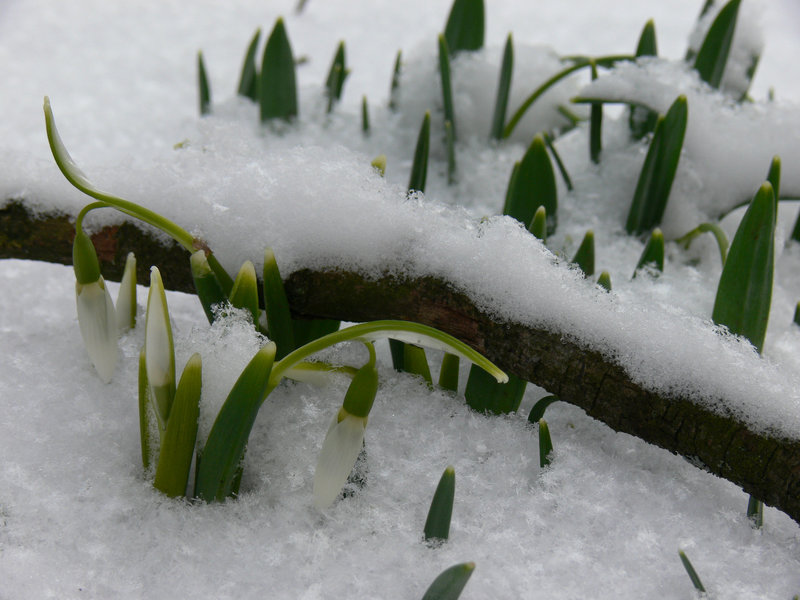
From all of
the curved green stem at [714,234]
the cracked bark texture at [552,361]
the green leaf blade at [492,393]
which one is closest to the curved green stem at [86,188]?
the cracked bark texture at [552,361]

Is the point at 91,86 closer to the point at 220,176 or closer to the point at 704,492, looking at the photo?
the point at 220,176

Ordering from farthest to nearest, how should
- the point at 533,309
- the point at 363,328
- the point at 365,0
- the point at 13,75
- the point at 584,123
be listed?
1. the point at 365,0
2. the point at 13,75
3. the point at 584,123
4. the point at 533,309
5. the point at 363,328

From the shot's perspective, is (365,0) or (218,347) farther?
(365,0)

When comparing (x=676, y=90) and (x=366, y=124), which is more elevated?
(x=676, y=90)

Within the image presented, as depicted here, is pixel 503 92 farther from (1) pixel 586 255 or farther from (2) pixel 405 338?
(2) pixel 405 338

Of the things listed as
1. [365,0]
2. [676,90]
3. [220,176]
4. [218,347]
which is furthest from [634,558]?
[365,0]

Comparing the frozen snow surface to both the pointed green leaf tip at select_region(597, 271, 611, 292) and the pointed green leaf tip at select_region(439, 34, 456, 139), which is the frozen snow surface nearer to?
Result: the pointed green leaf tip at select_region(597, 271, 611, 292)

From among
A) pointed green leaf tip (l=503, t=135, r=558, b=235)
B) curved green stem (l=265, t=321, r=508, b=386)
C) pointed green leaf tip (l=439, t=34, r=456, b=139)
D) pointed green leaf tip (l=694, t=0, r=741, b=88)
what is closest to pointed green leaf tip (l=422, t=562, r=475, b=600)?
curved green stem (l=265, t=321, r=508, b=386)
